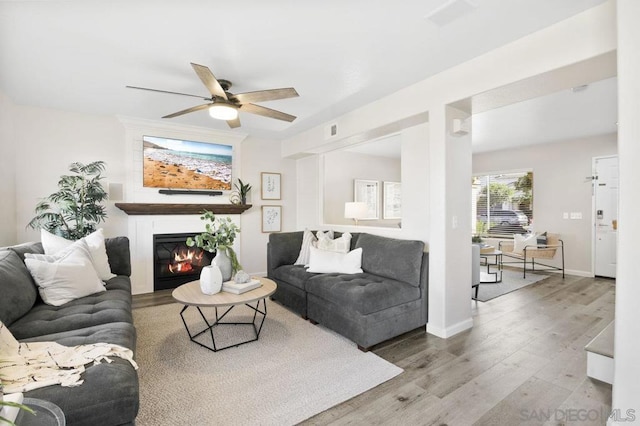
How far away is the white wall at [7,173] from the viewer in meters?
3.33

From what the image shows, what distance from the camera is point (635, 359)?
147 cm

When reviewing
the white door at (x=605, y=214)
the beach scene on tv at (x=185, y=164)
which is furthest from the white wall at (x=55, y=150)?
the white door at (x=605, y=214)

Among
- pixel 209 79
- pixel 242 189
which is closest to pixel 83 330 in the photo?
pixel 209 79

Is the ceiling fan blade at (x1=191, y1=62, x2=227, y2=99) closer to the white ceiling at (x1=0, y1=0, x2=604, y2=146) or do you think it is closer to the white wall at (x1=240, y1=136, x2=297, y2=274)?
the white ceiling at (x1=0, y1=0, x2=604, y2=146)

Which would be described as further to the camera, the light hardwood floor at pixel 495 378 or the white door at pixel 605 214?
the white door at pixel 605 214

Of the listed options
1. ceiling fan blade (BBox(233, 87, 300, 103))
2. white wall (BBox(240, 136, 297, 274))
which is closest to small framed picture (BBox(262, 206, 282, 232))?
white wall (BBox(240, 136, 297, 274))

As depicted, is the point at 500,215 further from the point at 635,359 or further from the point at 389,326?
the point at 635,359

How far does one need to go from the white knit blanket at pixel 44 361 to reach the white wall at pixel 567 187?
7028mm

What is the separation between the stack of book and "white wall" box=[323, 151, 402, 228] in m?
3.03

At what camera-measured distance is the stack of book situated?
102 inches

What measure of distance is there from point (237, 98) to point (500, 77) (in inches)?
88.0

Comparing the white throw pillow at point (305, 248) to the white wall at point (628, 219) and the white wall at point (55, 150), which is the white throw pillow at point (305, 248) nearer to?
the white wall at point (55, 150)

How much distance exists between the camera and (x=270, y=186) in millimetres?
5426

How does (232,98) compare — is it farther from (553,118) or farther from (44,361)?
(553,118)
